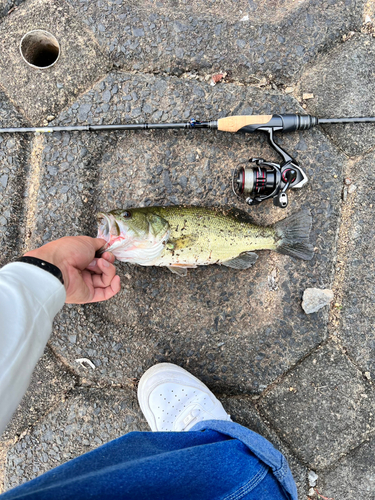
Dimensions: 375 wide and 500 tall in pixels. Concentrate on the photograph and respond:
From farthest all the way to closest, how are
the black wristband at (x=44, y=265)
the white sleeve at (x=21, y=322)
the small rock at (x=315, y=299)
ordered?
the small rock at (x=315, y=299) < the black wristband at (x=44, y=265) < the white sleeve at (x=21, y=322)

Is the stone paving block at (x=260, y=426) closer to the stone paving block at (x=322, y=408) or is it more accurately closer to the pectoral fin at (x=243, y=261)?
the stone paving block at (x=322, y=408)

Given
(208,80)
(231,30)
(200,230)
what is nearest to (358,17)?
(231,30)

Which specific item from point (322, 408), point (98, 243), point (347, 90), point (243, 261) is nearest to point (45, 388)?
Result: point (98, 243)

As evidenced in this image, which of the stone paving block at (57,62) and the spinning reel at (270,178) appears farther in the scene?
the stone paving block at (57,62)

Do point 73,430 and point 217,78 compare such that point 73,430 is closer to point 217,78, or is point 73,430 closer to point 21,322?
point 21,322

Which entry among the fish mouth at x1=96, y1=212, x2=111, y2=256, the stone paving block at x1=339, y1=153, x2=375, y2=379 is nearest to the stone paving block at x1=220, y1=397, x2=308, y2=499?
the stone paving block at x1=339, y1=153, x2=375, y2=379

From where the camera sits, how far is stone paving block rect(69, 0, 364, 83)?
10.3 feet

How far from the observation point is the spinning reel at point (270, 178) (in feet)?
9.30

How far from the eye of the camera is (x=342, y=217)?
3.18 meters

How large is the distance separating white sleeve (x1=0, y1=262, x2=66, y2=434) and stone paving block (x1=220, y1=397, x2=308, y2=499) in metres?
2.02

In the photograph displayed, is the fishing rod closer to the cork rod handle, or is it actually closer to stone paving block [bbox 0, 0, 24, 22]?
the cork rod handle

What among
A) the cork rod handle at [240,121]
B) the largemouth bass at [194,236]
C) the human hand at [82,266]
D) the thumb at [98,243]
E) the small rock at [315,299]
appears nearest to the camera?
the human hand at [82,266]

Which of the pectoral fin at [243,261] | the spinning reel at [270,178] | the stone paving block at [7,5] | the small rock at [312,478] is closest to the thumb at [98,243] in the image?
the pectoral fin at [243,261]

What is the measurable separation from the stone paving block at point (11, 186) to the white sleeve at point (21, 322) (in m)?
1.39
